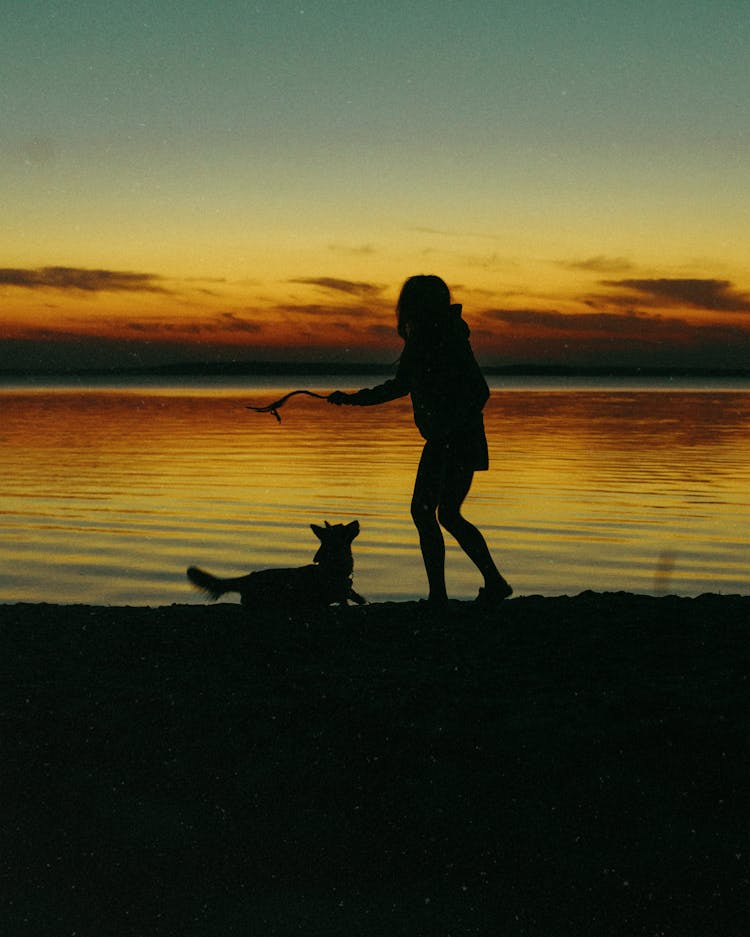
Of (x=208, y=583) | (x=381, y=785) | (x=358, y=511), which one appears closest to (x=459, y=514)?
(x=208, y=583)

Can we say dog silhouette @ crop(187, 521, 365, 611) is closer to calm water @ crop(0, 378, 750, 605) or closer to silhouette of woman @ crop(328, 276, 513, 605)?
silhouette of woman @ crop(328, 276, 513, 605)

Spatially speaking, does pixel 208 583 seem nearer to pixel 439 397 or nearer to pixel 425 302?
pixel 439 397

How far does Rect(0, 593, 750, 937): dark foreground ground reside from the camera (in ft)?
12.4

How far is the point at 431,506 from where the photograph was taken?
24.9 feet

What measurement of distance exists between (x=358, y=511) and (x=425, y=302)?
396 inches

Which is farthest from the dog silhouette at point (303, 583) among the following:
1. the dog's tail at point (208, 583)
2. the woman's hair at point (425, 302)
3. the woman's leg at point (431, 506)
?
the woman's hair at point (425, 302)

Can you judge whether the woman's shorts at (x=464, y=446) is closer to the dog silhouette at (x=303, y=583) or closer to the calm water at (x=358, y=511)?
the dog silhouette at (x=303, y=583)


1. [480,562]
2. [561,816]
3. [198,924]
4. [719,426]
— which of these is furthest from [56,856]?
[719,426]

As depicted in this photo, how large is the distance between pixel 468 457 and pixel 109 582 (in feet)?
19.9

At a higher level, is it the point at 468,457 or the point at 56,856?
the point at 468,457

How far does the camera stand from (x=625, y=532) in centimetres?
1545

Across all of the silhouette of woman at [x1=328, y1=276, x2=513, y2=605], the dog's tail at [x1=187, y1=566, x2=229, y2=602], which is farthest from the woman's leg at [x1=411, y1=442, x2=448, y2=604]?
the dog's tail at [x1=187, y1=566, x2=229, y2=602]

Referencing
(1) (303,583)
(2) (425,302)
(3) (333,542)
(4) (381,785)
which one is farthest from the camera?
(3) (333,542)

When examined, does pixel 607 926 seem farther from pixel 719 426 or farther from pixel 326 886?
pixel 719 426
